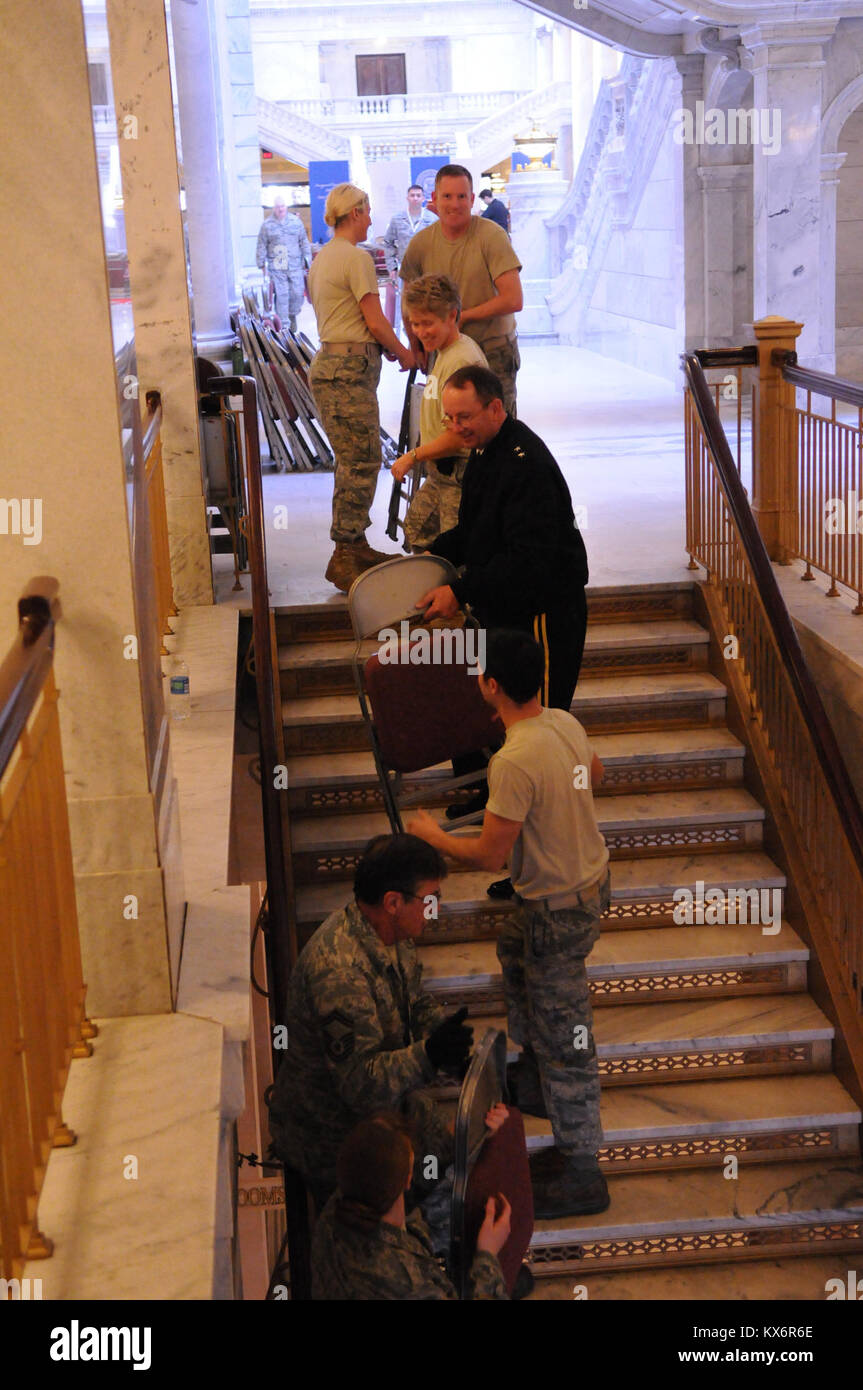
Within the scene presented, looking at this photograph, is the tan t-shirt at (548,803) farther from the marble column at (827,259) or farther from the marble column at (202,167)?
the marble column at (827,259)

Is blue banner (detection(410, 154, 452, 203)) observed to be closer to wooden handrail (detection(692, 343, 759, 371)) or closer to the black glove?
wooden handrail (detection(692, 343, 759, 371))

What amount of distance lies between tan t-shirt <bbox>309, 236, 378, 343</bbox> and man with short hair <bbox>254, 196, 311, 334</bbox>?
944 cm

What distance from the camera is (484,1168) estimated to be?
125 inches

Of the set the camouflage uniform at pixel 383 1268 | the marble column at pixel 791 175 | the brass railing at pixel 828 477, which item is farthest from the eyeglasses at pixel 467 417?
the marble column at pixel 791 175

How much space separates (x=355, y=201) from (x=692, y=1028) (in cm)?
363

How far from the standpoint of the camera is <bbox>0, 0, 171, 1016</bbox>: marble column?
2586mm

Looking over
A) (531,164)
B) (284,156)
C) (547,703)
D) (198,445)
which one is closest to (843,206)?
(198,445)

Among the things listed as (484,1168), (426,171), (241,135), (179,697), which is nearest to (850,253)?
(241,135)

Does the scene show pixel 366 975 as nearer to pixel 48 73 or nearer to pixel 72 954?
pixel 72 954

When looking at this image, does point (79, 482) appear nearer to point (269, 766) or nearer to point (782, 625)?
point (269, 766)

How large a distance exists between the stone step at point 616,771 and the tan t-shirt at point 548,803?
1844 mm

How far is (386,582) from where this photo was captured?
480cm

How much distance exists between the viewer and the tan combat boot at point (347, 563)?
6699 mm

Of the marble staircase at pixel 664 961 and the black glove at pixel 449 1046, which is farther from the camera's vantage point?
the marble staircase at pixel 664 961
